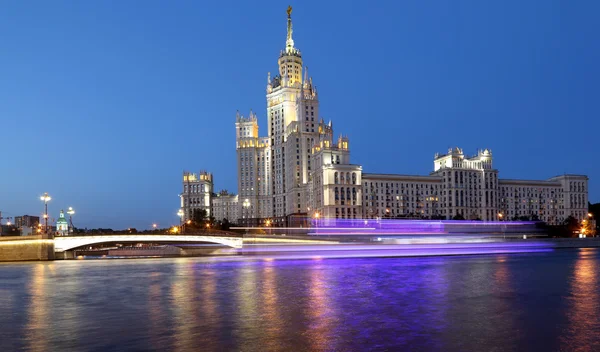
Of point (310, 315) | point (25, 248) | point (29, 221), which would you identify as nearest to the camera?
point (310, 315)

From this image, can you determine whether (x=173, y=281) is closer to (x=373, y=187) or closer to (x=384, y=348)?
(x=384, y=348)

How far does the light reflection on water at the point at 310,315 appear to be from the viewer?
63.0 ft

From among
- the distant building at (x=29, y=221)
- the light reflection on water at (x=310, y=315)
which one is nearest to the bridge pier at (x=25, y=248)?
the distant building at (x=29, y=221)

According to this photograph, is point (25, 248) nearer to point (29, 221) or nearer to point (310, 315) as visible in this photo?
point (29, 221)

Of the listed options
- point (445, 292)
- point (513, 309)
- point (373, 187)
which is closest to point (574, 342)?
point (513, 309)

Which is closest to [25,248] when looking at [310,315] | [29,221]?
[29,221]

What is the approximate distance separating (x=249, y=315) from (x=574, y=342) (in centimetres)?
1292

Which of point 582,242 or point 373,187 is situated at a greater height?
point 373,187

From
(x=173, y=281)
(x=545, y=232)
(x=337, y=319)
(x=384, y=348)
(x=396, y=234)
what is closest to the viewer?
(x=384, y=348)

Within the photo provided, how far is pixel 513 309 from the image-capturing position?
1059 inches

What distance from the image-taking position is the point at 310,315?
25.4 metres

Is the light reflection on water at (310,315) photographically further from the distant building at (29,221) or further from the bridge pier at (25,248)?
the distant building at (29,221)

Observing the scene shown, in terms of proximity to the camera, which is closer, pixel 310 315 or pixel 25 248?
pixel 310 315

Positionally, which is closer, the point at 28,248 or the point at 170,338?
the point at 170,338
